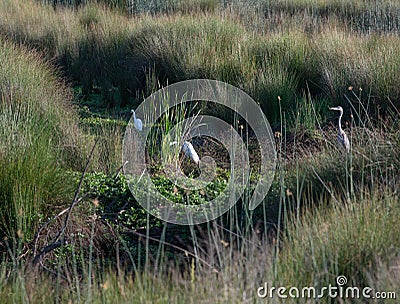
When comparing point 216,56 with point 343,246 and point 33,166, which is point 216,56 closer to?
point 33,166

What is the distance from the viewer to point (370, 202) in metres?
3.59

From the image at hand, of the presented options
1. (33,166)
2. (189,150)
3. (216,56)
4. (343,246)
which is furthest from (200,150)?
(343,246)

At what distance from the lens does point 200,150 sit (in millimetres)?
6461

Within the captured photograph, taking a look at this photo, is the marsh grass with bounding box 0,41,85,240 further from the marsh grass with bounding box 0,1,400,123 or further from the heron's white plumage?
the marsh grass with bounding box 0,1,400,123

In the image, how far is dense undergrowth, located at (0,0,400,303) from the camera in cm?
315

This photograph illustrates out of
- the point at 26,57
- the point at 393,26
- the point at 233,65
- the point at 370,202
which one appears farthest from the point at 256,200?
the point at 393,26

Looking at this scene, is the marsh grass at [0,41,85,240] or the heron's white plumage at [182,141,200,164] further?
the heron's white plumage at [182,141,200,164]

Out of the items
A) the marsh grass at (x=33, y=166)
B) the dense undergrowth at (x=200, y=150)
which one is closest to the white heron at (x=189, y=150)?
the dense undergrowth at (x=200, y=150)

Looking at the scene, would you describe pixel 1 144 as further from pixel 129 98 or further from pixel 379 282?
pixel 129 98

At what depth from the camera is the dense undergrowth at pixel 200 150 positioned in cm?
315

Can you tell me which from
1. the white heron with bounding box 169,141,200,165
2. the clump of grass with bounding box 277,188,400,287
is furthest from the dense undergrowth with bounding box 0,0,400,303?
the white heron with bounding box 169,141,200,165

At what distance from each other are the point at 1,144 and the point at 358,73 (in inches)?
143

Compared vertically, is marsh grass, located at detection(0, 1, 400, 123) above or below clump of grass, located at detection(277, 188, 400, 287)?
above

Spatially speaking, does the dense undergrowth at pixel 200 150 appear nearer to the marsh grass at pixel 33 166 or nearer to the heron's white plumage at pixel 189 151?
the marsh grass at pixel 33 166
